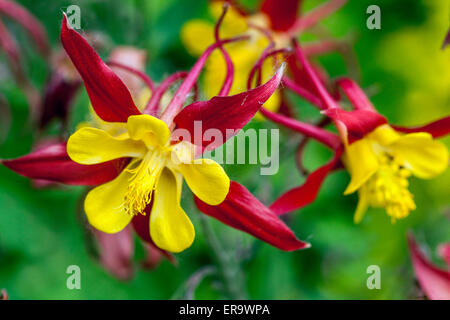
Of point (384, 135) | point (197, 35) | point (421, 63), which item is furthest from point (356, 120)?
point (421, 63)

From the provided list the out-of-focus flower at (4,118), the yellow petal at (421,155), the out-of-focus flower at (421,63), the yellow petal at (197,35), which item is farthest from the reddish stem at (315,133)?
the out-of-focus flower at (421,63)

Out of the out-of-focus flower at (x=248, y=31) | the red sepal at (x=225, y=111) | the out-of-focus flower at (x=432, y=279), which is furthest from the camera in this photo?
the out-of-focus flower at (x=248, y=31)

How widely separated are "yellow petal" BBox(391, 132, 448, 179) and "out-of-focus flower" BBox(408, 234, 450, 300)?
7.4 inches

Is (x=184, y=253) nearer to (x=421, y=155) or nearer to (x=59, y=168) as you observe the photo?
(x=59, y=168)

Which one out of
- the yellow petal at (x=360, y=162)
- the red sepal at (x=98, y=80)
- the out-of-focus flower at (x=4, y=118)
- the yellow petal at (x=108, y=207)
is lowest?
the yellow petal at (x=108, y=207)

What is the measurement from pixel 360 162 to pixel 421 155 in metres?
0.13

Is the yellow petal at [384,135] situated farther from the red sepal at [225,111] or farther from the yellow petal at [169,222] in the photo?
the yellow petal at [169,222]

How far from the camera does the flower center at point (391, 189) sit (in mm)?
1030

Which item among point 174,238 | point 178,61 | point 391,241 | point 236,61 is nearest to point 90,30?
point 236,61

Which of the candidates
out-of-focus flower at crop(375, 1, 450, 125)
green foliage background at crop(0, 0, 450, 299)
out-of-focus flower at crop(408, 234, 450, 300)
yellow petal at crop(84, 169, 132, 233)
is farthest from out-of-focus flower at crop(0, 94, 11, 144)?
out-of-focus flower at crop(375, 1, 450, 125)

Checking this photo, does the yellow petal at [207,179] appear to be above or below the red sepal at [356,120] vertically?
below

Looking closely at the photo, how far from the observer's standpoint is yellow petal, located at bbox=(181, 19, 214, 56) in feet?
4.84
